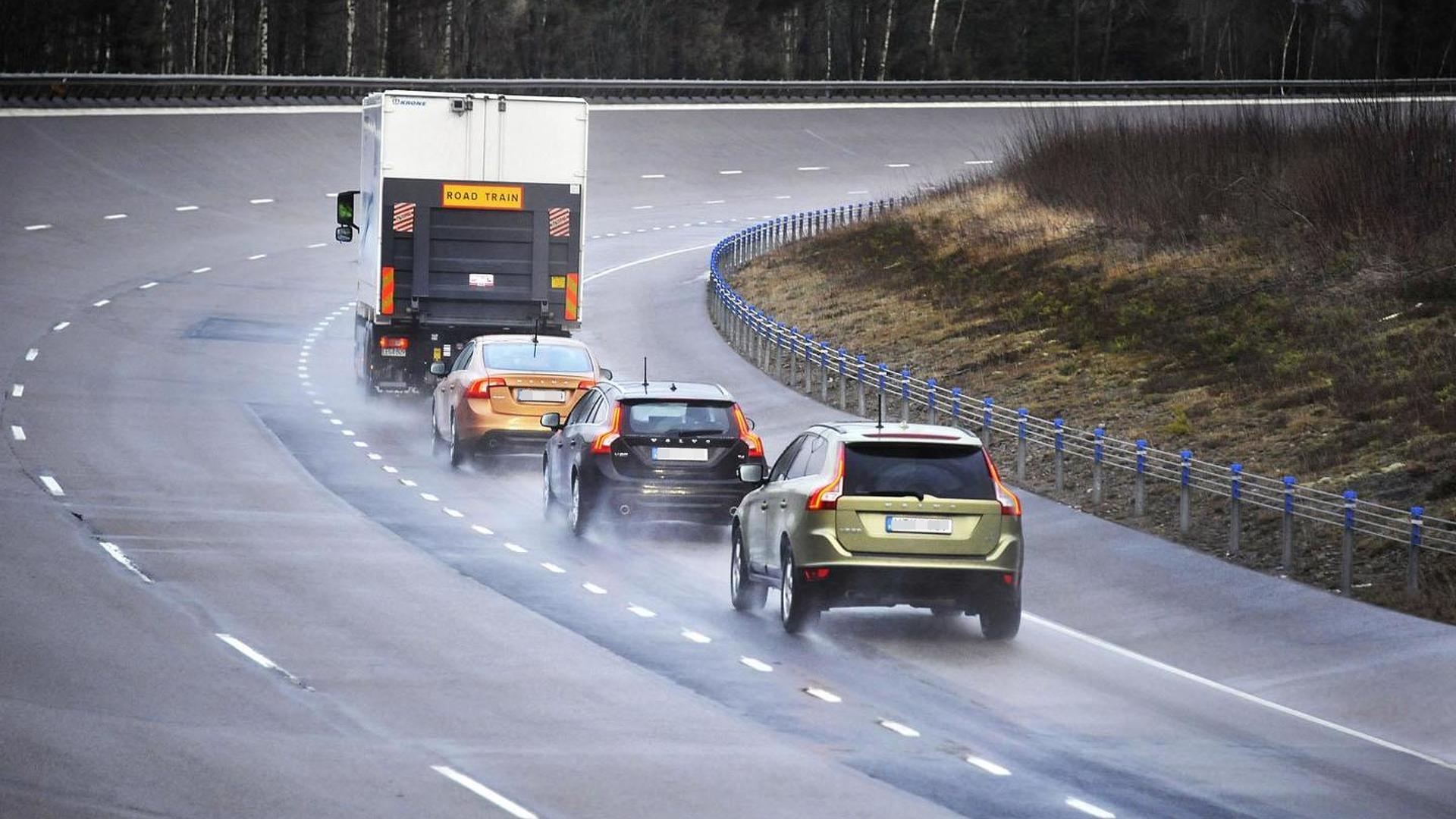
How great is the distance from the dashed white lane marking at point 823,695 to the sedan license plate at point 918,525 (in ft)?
6.20

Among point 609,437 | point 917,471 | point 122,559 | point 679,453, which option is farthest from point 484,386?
point 917,471

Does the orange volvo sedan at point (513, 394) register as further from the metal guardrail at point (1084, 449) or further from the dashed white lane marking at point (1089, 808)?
the dashed white lane marking at point (1089, 808)

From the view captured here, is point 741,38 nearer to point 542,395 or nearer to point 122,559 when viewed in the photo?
point 542,395

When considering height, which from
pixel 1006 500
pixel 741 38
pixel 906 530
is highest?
pixel 741 38

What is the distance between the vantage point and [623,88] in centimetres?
7988

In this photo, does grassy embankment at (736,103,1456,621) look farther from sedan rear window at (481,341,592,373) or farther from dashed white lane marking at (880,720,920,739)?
dashed white lane marking at (880,720,920,739)

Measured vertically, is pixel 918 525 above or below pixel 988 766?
above

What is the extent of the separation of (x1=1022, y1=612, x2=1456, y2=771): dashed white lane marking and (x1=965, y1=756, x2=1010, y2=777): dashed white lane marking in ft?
8.84

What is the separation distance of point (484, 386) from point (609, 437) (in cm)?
535

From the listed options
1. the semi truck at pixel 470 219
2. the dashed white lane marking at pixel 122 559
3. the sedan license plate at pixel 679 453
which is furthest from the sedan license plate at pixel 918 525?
the semi truck at pixel 470 219

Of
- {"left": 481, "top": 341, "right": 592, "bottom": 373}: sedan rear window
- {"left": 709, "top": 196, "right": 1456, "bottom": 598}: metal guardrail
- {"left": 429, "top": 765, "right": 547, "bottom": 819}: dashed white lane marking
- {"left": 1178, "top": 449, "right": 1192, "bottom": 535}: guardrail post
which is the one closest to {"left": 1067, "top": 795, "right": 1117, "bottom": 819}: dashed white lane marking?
{"left": 429, "top": 765, "right": 547, "bottom": 819}: dashed white lane marking

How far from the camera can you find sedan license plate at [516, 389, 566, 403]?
85.6 ft

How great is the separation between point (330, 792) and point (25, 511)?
11707mm

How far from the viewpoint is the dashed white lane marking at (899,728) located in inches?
516
